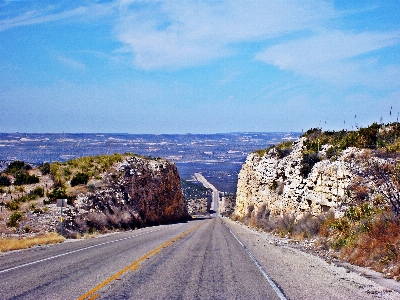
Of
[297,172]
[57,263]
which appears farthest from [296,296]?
[297,172]

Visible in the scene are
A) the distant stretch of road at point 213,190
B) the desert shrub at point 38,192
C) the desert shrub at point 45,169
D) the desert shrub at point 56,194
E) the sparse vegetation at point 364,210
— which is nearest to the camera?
the sparse vegetation at point 364,210

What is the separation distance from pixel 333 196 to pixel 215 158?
141 m

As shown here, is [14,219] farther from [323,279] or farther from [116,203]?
[323,279]

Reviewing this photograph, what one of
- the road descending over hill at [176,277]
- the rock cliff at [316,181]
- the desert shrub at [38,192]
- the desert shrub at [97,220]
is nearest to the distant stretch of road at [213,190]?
the rock cliff at [316,181]

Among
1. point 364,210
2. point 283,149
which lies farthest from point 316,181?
point 283,149

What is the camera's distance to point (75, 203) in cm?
3356

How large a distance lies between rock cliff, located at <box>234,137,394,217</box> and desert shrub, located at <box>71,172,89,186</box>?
15780 millimetres

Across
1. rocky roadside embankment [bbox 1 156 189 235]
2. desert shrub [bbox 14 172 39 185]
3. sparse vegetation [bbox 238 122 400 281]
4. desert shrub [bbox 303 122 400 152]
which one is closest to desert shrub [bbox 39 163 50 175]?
rocky roadside embankment [bbox 1 156 189 235]

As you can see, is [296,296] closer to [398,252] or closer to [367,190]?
[398,252]

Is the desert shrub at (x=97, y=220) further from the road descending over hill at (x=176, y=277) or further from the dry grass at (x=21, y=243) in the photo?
the road descending over hill at (x=176, y=277)

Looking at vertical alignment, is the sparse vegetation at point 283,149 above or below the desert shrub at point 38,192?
above

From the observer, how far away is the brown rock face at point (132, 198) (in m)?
34.6

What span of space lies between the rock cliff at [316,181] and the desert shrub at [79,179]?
15.8 metres

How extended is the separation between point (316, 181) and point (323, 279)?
15392 mm
